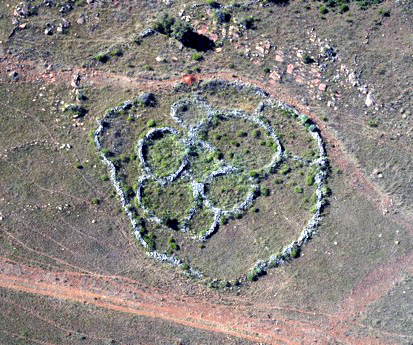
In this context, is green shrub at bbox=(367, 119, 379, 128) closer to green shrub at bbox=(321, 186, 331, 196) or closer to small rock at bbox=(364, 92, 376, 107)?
small rock at bbox=(364, 92, 376, 107)

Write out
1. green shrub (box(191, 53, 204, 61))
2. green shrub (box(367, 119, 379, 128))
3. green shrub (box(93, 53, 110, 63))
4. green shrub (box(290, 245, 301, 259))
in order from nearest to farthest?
green shrub (box(290, 245, 301, 259)) < green shrub (box(367, 119, 379, 128)) < green shrub (box(191, 53, 204, 61)) < green shrub (box(93, 53, 110, 63))

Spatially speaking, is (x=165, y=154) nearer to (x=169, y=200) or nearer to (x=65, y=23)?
(x=169, y=200)

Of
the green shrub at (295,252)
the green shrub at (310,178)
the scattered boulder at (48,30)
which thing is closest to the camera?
the green shrub at (295,252)

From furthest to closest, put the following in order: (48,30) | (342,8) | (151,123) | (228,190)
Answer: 1. (48,30)
2. (342,8)
3. (151,123)
4. (228,190)

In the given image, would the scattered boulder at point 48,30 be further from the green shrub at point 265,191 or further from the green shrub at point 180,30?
the green shrub at point 265,191

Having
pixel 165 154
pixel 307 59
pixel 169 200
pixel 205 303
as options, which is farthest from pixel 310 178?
pixel 205 303

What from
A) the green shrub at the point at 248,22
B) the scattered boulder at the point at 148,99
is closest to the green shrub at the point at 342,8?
the green shrub at the point at 248,22

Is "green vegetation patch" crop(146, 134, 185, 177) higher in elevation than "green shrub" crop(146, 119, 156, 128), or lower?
lower

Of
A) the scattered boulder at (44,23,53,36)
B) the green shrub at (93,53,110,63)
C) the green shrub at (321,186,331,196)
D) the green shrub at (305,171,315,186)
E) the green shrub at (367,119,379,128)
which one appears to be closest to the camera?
the green shrub at (321,186,331,196)

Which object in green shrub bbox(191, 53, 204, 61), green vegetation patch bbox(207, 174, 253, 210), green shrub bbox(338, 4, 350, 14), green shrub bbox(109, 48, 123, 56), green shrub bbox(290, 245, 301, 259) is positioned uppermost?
green shrub bbox(338, 4, 350, 14)

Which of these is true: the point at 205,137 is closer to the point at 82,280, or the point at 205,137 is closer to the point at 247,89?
the point at 247,89

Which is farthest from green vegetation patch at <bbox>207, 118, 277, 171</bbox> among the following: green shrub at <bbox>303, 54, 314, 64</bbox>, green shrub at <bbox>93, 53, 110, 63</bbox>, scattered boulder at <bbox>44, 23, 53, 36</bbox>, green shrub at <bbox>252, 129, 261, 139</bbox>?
scattered boulder at <bbox>44, 23, 53, 36</bbox>

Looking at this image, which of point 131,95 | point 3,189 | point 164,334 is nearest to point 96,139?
point 131,95
